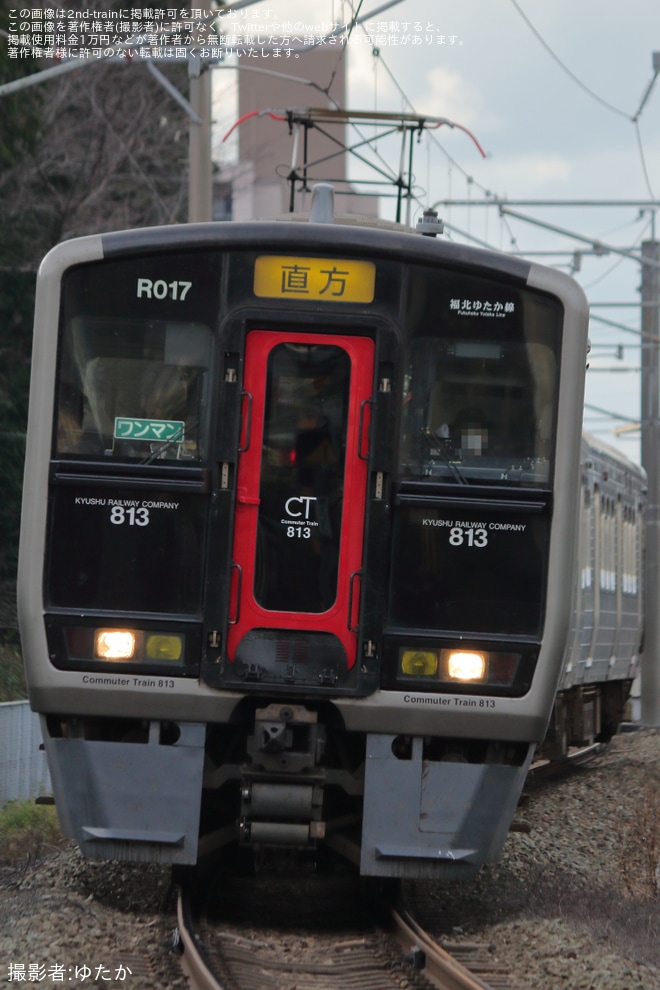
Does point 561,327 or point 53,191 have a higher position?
point 53,191

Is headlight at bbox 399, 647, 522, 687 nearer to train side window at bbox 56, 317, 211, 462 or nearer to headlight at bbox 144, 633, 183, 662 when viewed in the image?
headlight at bbox 144, 633, 183, 662

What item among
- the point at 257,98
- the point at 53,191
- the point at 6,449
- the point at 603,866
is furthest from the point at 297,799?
the point at 257,98

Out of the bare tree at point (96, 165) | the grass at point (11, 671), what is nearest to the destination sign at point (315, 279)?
the grass at point (11, 671)

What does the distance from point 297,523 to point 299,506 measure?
8cm

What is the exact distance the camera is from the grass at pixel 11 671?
661 inches

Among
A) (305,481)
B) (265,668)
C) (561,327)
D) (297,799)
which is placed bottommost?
(297,799)

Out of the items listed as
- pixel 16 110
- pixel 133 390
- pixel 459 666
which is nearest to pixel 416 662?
pixel 459 666

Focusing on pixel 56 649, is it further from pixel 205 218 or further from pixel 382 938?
pixel 205 218

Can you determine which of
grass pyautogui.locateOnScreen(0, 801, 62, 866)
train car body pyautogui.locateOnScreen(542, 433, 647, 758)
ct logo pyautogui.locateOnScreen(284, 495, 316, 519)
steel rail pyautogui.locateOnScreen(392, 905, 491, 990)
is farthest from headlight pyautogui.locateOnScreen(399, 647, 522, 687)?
train car body pyautogui.locateOnScreen(542, 433, 647, 758)

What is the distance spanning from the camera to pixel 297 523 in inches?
259

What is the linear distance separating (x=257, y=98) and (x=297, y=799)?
4382 cm

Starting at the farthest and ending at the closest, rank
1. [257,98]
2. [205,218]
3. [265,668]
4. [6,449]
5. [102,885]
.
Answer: [257,98], [6,449], [205,218], [102,885], [265,668]

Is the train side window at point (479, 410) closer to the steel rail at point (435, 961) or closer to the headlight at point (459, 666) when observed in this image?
the headlight at point (459, 666)

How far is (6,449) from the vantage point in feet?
62.8
